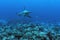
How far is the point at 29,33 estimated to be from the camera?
12.7 feet

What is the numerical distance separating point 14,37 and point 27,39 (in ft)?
0.98

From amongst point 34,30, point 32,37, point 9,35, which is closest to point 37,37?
point 32,37

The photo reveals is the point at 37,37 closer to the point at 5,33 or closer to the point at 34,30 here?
the point at 34,30

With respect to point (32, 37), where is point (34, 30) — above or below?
above

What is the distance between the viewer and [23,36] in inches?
152

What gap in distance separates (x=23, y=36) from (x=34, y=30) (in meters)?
0.34

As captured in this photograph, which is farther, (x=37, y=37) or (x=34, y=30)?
(x=34, y=30)

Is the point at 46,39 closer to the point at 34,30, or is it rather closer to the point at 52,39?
the point at 52,39

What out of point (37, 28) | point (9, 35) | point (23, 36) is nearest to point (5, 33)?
point (9, 35)

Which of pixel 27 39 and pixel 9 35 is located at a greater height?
pixel 9 35

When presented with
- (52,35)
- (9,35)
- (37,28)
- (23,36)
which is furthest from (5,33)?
(52,35)

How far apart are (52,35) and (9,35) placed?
0.89m

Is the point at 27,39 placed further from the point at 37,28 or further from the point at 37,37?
the point at 37,28

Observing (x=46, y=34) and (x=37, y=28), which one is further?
(x=37, y=28)
